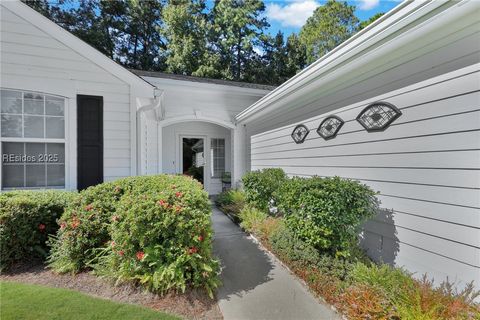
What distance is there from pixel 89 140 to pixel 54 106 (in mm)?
984

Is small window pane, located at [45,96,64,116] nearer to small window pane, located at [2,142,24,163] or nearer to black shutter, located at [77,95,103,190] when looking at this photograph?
black shutter, located at [77,95,103,190]

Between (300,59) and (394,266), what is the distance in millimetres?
20179

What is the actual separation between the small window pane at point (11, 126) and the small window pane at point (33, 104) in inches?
9.1

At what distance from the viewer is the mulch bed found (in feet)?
8.89

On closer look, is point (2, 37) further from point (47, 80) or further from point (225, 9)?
point (225, 9)

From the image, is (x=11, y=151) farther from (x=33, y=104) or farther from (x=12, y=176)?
(x=33, y=104)

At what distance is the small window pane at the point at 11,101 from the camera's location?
16.7 feet

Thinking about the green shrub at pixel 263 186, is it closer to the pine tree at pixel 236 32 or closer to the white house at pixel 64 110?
the white house at pixel 64 110

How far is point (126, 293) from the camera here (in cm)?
295

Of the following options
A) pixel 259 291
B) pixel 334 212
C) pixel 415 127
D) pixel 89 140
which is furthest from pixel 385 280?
pixel 89 140

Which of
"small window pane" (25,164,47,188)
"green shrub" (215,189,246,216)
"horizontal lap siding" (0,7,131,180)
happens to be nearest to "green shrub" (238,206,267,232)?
"green shrub" (215,189,246,216)

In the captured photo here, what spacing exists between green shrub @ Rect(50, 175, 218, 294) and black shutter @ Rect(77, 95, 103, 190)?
2.45m

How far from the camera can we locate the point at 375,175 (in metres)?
3.70

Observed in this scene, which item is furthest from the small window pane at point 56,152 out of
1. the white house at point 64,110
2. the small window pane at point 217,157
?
the small window pane at point 217,157
